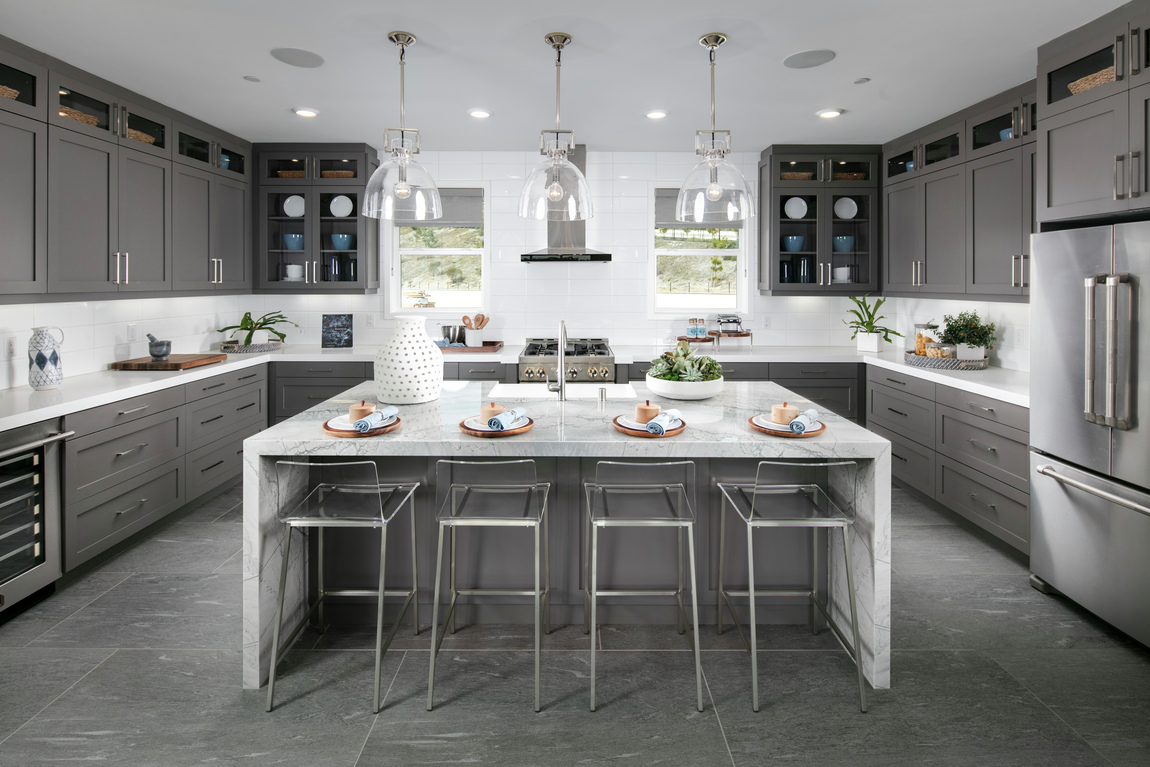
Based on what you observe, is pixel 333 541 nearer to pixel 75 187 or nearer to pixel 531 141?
pixel 75 187

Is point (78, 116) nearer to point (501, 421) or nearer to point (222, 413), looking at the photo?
point (222, 413)

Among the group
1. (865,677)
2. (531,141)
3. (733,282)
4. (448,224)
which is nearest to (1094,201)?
(865,677)

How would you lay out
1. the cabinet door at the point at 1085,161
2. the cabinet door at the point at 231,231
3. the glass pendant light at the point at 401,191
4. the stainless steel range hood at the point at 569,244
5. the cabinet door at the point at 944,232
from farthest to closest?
1. the stainless steel range hood at the point at 569,244
2. the cabinet door at the point at 231,231
3. the cabinet door at the point at 944,232
4. the cabinet door at the point at 1085,161
5. the glass pendant light at the point at 401,191

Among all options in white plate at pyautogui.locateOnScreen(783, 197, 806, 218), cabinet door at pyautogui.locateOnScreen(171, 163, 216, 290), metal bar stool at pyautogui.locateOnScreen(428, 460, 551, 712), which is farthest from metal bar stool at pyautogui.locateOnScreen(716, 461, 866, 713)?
cabinet door at pyautogui.locateOnScreen(171, 163, 216, 290)

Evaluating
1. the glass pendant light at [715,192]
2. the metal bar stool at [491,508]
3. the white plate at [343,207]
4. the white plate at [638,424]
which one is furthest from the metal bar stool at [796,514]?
the white plate at [343,207]

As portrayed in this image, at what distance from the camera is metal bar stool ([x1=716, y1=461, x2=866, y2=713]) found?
7.73 ft

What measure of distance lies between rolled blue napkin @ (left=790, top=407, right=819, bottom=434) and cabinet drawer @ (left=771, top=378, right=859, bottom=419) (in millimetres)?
2823

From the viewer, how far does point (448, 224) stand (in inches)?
234

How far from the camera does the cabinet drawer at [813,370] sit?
17.6ft

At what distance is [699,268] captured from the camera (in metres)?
6.11

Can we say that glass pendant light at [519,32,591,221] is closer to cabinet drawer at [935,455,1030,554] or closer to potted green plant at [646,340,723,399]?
potted green plant at [646,340,723,399]

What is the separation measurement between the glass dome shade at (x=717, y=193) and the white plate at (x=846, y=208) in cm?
336

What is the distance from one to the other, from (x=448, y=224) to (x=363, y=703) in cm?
432

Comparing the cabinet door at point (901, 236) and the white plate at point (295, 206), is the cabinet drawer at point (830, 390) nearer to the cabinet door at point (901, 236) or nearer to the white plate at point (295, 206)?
the cabinet door at point (901, 236)
